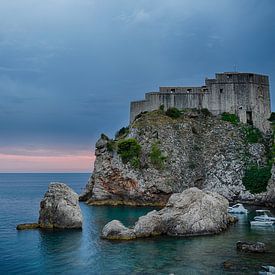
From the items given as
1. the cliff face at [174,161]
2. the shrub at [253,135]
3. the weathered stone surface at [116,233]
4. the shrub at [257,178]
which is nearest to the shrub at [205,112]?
the cliff face at [174,161]

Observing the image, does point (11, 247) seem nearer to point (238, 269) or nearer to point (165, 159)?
point (238, 269)

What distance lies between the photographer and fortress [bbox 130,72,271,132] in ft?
254

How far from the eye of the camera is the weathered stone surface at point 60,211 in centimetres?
4450

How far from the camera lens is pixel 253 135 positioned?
74.9 metres

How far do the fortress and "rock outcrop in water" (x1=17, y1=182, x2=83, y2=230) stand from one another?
37.5m

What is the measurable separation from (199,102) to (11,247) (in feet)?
168

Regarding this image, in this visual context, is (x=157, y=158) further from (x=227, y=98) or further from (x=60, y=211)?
(x=60, y=211)

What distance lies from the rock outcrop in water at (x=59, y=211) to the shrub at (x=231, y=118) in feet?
134

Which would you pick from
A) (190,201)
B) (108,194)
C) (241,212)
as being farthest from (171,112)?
(190,201)

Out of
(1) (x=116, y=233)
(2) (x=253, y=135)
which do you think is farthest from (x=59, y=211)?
(2) (x=253, y=135)

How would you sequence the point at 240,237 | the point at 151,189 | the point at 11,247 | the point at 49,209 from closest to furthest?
the point at 11,247
the point at 240,237
the point at 49,209
the point at 151,189

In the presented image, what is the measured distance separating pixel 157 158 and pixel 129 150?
5196mm

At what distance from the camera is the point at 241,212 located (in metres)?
55.0

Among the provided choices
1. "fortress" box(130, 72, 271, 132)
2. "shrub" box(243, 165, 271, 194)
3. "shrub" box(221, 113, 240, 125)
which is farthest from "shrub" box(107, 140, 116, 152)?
"shrub" box(243, 165, 271, 194)
